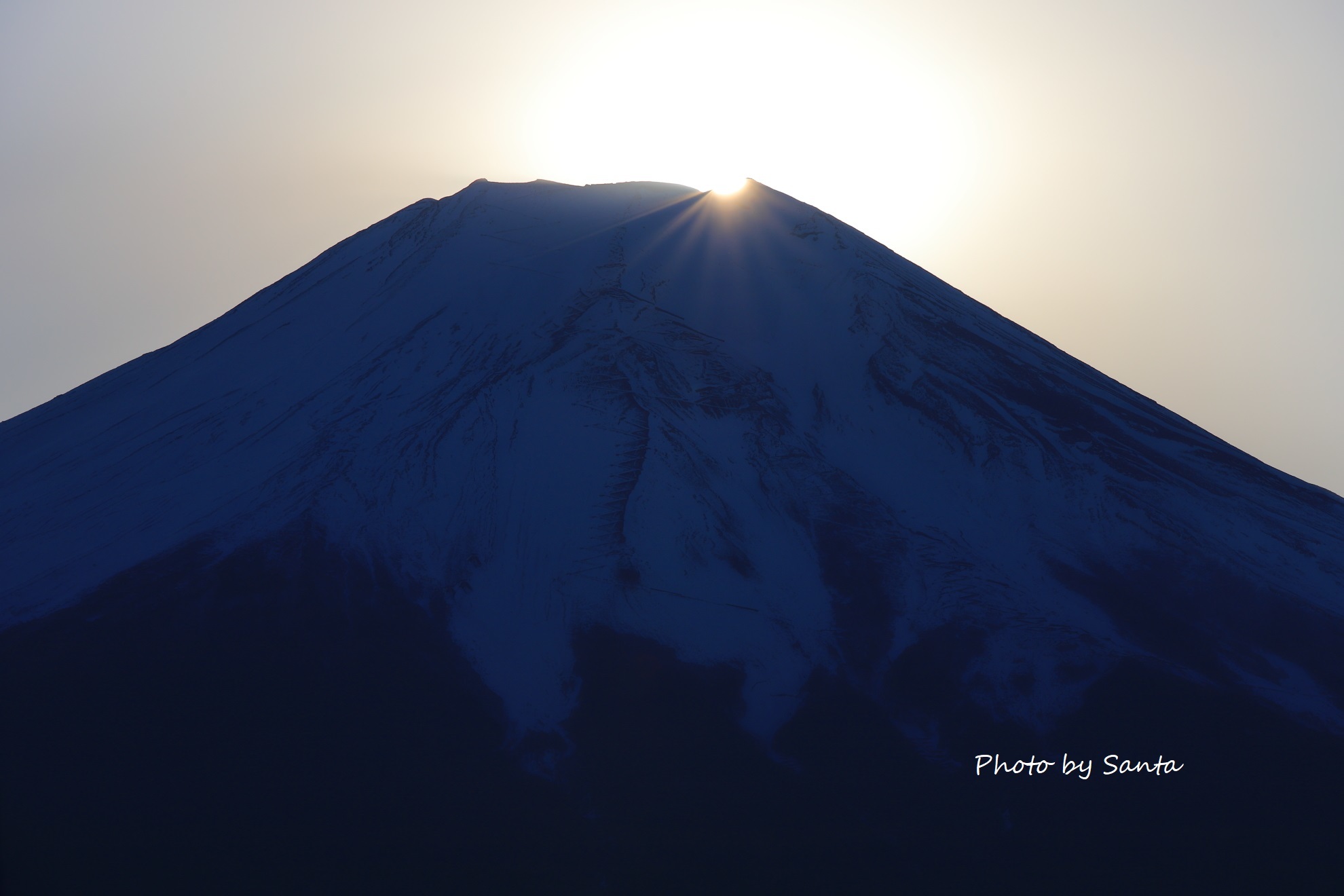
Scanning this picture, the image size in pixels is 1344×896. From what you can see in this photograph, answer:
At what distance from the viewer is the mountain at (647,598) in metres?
28.7

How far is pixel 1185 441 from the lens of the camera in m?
46.6

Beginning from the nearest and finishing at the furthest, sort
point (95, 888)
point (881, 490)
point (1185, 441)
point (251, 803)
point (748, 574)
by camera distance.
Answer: point (95, 888), point (251, 803), point (748, 574), point (881, 490), point (1185, 441)

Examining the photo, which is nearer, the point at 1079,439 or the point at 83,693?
the point at 83,693

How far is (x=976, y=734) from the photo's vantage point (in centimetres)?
3197

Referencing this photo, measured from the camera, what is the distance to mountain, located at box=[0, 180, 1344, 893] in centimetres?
2870

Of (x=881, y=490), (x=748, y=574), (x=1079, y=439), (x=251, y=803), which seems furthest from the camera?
(x=1079, y=439)

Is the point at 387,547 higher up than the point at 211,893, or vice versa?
the point at 387,547

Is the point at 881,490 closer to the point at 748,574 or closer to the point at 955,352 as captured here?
the point at 748,574

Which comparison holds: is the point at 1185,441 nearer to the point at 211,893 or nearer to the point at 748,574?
the point at 748,574

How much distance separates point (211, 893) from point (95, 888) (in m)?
2.54

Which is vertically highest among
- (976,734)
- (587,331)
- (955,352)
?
(587,331)

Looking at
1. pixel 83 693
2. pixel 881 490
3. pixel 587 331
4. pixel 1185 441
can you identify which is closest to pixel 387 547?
pixel 83 693

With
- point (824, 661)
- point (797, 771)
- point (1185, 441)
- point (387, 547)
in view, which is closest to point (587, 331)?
point (387, 547)

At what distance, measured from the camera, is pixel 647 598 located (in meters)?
35.0
